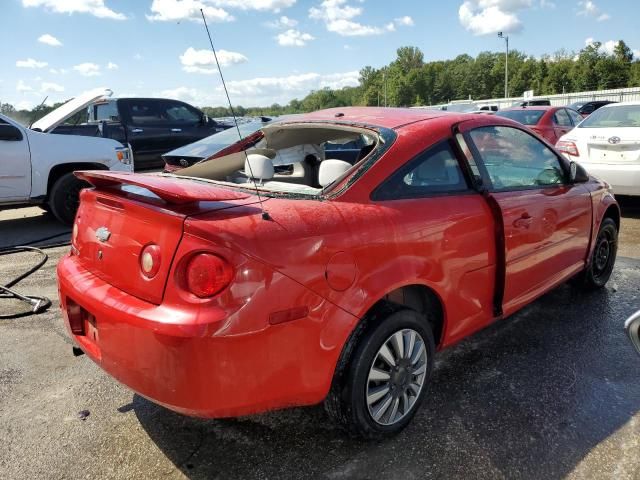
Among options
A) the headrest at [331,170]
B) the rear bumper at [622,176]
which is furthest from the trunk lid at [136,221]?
the rear bumper at [622,176]

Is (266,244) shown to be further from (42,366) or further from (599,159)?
(599,159)

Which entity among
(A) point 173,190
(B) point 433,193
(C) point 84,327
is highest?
(A) point 173,190

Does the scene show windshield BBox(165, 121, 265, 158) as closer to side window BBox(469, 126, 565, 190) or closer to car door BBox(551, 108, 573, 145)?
side window BBox(469, 126, 565, 190)

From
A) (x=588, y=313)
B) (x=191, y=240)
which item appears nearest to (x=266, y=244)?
(x=191, y=240)

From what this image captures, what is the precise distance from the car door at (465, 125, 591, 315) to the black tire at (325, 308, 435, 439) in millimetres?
994

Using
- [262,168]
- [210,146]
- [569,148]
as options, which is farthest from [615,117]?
[262,168]

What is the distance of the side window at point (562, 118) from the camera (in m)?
11.1

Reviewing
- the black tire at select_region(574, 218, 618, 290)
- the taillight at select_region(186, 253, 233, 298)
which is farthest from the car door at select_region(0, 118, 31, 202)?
the black tire at select_region(574, 218, 618, 290)

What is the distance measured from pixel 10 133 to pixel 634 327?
7.37m

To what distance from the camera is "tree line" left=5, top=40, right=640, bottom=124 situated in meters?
67.6

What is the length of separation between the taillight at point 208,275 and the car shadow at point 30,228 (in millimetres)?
5231

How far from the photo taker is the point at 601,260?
452 centimetres

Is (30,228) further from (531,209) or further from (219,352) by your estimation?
(531,209)

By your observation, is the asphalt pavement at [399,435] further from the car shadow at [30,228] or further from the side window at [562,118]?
the side window at [562,118]
